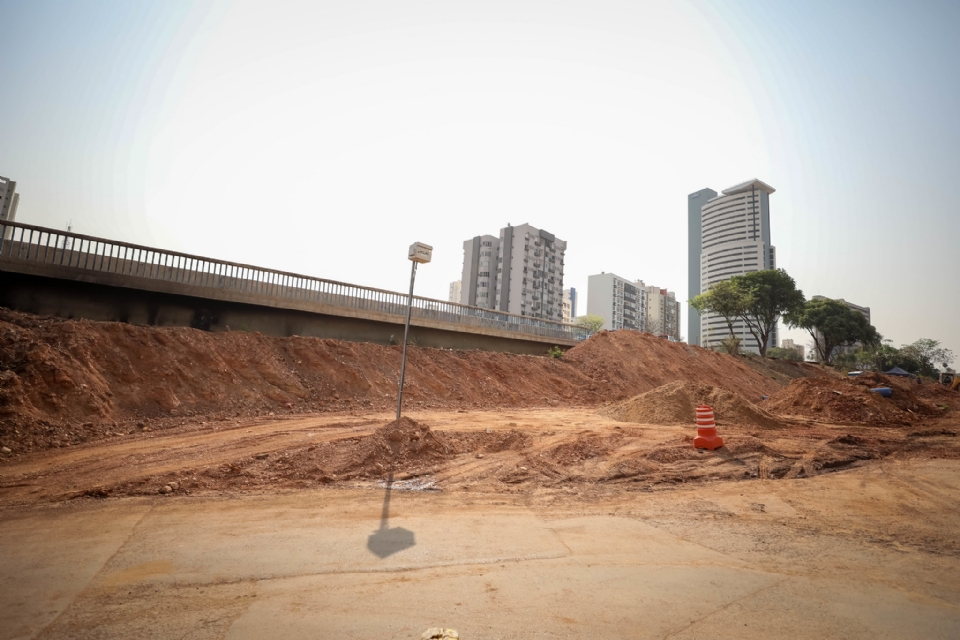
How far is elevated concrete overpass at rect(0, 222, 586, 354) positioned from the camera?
43.7 feet

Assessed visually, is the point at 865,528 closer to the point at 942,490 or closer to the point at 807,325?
the point at 942,490

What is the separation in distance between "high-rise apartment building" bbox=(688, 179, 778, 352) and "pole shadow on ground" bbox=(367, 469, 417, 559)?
155 meters

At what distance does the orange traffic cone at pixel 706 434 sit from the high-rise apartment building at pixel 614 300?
123m

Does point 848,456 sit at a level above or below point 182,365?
below

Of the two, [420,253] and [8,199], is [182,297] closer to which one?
[420,253]

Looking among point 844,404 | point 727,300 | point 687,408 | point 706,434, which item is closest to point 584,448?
point 706,434

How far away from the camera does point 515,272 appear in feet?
295

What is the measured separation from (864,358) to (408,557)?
94.1 m

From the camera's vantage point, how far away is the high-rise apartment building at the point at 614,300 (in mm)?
131375

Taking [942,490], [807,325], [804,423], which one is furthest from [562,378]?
[807,325]

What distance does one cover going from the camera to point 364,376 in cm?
1680

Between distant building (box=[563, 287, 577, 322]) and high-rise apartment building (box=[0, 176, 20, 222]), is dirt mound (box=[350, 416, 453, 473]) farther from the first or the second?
distant building (box=[563, 287, 577, 322])

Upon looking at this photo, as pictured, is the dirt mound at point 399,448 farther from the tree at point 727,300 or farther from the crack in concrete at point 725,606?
the tree at point 727,300

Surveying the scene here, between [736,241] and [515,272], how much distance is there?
98.8m
